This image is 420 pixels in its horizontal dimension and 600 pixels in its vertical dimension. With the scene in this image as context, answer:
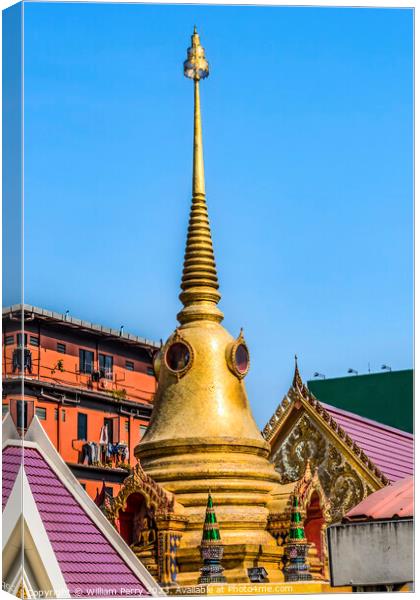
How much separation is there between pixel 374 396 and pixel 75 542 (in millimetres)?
17571

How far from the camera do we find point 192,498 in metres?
22.4

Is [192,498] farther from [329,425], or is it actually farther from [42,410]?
[42,410]

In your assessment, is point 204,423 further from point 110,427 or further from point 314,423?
point 110,427

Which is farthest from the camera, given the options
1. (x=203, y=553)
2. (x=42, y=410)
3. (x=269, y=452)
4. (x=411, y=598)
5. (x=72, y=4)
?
(x=42, y=410)

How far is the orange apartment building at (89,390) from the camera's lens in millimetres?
31844

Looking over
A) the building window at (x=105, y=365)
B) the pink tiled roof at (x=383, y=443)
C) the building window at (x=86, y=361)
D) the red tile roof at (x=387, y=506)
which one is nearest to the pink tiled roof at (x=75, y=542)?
the red tile roof at (x=387, y=506)

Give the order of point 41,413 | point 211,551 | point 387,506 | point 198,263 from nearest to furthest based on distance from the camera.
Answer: point 387,506
point 211,551
point 198,263
point 41,413

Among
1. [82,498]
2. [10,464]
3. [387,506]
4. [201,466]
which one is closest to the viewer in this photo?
[82,498]

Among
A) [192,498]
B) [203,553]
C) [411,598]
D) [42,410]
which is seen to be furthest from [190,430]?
[42,410]

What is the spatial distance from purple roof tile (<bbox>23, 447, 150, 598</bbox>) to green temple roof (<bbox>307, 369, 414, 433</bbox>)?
14.8 metres

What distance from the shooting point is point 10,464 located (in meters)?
13.5

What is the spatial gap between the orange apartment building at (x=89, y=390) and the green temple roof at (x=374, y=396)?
4.64 metres

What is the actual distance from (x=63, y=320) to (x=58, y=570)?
19.7m

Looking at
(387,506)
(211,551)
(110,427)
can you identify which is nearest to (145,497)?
(211,551)
